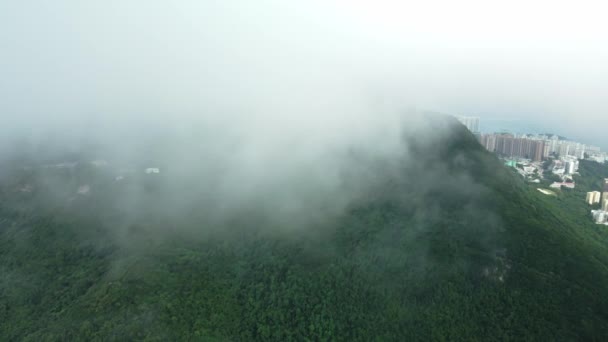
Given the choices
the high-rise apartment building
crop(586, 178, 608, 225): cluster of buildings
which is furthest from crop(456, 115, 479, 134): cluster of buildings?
crop(586, 178, 608, 225): cluster of buildings

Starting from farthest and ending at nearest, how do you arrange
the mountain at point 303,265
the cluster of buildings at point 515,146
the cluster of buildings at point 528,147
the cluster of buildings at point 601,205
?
the cluster of buildings at point 528,147 → the cluster of buildings at point 515,146 → the cluster of buildings at point 601,205 → the mountain at point 303,265

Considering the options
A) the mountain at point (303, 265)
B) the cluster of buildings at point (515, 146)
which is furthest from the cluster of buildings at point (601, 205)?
the mountain at point (303, 265)

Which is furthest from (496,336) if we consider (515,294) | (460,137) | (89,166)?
(89,166)

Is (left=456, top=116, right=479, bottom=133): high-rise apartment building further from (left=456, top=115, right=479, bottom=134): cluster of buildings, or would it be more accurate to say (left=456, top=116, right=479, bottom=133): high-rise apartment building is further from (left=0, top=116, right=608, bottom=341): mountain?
(left=0, top=116, right=608, bottom=341): mountain

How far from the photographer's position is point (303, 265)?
31.8 m

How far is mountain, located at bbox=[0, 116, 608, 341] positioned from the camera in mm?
25719

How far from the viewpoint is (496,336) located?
81.5 ft

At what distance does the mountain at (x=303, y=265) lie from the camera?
84.4 ft

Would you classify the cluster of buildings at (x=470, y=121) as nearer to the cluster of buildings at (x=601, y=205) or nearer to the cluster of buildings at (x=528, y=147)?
the cluster of buildings at (x=528, y=147)

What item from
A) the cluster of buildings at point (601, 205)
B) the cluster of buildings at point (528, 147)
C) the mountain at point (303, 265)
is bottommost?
the cluster of buildings at point (601, 205)

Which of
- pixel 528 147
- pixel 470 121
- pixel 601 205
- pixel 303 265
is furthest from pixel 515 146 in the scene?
pixel 303 265

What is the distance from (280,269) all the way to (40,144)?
39029 mm

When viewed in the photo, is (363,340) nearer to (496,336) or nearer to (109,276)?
(496,336)

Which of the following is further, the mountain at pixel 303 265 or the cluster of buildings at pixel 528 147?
the cluster of buildings at pixel 528 147
